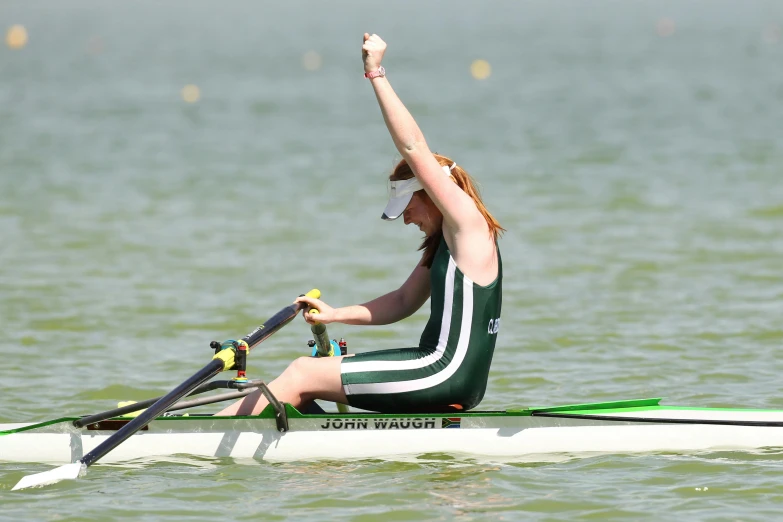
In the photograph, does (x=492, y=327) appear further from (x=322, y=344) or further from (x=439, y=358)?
(x=322, y=344)

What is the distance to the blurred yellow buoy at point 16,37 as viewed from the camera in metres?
66.4

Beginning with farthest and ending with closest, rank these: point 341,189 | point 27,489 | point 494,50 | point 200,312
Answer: point 494,50 < point 341,189 < point 200,312 < point 27,489

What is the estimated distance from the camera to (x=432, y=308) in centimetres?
625

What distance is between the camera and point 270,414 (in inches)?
254

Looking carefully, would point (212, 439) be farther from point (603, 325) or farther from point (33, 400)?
point (603, 325)

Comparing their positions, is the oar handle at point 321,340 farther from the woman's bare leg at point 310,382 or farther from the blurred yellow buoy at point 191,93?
the blurred yellow buoy at point 191,93

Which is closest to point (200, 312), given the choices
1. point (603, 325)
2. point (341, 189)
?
point (603, 325)

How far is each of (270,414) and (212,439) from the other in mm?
385

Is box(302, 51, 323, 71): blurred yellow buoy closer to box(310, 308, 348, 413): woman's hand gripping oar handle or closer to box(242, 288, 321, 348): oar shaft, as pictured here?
box(310, 308, 348, 413): woman's hand gripping oar handle

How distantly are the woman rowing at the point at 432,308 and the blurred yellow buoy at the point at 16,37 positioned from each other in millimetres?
61268

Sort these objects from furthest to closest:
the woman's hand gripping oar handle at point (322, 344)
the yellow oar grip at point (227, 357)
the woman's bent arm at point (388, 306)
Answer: the woman's hand gripping oar handle at point (322, 344)
the woman's bent arm at point (388, 306)
the yellow oar grip at point (227, 357)

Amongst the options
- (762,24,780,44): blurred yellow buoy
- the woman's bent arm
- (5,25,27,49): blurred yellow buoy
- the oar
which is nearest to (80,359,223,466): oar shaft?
the oar

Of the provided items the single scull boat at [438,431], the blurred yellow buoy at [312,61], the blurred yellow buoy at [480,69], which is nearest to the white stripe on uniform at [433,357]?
the single scull boat at [438,431]

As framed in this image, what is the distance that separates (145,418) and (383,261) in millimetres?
7582
